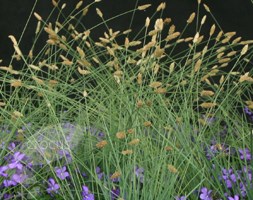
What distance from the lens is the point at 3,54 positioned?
4414 mm

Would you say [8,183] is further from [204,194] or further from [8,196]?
[204,194]

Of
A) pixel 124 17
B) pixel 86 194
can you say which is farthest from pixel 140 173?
pixel 124 17

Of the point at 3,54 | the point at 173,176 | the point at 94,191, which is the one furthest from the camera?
the point at 3,54

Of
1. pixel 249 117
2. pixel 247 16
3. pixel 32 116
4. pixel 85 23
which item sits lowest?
pixel 249 117

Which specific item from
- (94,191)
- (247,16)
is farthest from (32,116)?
(247,16)

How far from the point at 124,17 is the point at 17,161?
2203mm

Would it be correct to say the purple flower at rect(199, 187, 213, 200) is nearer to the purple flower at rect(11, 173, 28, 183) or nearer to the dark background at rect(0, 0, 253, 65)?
the purple flower at rect(11, 173, 28, 183)

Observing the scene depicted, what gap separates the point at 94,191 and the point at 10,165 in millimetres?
373

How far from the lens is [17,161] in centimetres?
243

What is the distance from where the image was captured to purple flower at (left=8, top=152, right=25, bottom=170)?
7.86 ft

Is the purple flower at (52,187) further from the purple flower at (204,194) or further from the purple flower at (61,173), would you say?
the purple flower at (204,194)

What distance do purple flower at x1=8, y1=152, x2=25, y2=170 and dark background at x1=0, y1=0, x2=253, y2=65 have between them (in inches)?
78.9

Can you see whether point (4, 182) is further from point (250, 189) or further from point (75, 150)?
point (250, 189)

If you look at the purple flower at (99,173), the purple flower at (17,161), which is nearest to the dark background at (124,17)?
the purple flower at (99,173)
